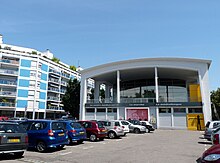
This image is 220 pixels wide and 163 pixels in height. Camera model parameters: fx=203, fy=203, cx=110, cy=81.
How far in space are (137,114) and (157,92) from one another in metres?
4.70

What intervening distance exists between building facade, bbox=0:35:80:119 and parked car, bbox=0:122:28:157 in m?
38.0

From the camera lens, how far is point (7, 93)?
1848 inches

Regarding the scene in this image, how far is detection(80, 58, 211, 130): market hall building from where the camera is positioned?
29586 millimetres

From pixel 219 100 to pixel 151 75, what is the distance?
20.1 m

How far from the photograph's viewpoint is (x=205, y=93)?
29.6 metres

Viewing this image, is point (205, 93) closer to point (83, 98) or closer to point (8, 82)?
point (83, 98)

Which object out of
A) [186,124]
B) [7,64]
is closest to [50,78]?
[7,64]

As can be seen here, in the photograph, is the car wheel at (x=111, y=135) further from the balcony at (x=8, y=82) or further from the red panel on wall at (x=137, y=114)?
the balcony at (x=8, y=82)

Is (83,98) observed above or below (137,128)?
above

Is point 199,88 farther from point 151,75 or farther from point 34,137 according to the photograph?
point 34,137

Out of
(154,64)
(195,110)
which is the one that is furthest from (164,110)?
(154,64)

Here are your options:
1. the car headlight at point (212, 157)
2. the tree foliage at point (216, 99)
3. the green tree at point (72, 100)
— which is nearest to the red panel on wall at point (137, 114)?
the green tree at point (72, 100)

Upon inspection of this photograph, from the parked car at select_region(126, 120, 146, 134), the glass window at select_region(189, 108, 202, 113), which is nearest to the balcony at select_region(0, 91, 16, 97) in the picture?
the parked car at select_region(126, 120, 146, 134)

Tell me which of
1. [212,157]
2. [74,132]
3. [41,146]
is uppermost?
[212,157]
